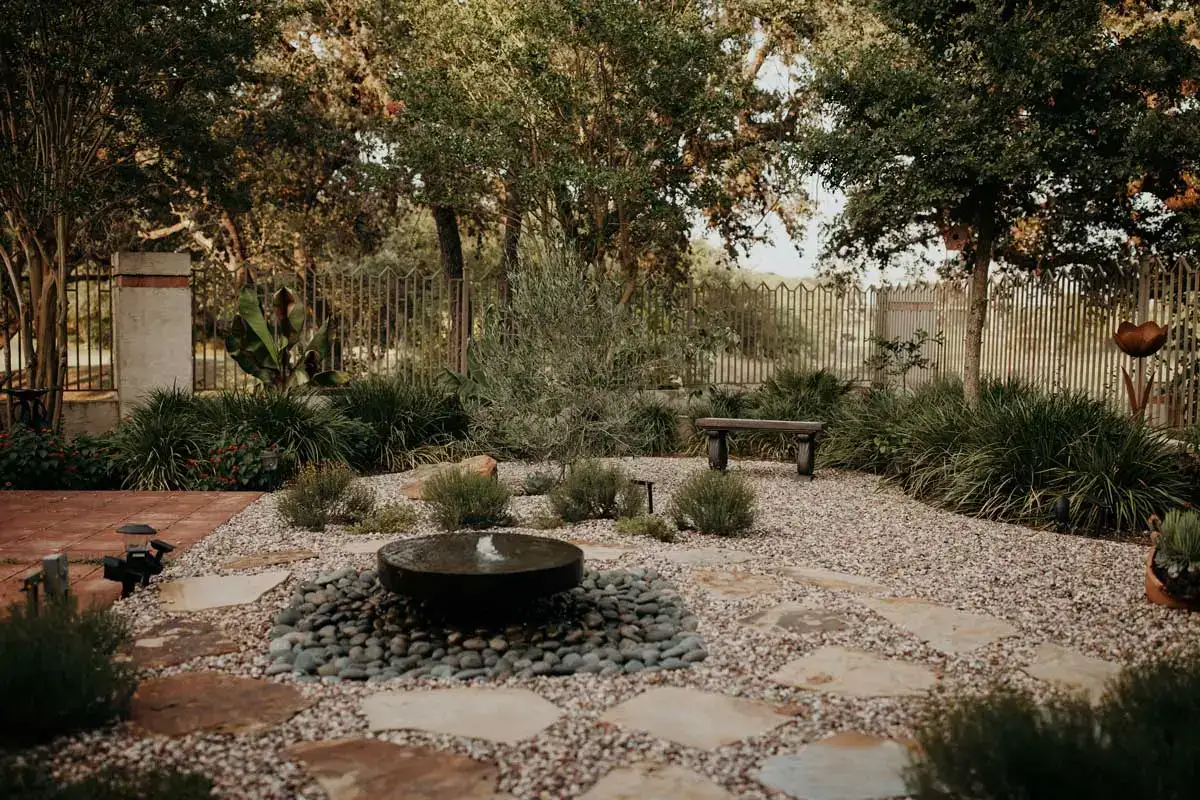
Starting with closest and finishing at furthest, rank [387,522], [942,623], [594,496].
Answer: [942,623] → [387,522] → [594,496]

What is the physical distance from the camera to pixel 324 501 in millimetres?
6641

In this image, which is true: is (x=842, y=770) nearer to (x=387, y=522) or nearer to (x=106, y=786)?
(x=106, y=786)

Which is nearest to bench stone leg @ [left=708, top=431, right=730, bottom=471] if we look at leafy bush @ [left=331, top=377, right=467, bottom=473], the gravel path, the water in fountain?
the gravel path

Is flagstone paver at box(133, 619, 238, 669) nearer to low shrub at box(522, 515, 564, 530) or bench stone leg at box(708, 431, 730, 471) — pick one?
low shrub at box(522, 515, 564, 530)

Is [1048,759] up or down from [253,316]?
down

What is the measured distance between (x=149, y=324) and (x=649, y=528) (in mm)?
7025

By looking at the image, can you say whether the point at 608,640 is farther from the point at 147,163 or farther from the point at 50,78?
the point at 147,163

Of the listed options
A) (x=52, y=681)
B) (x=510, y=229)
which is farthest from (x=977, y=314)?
(x=52, y=681)

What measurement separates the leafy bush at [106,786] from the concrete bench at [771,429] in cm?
761

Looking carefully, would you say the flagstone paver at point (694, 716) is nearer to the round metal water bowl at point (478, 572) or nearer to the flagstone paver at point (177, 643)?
the round metal water bowl at point (478, 572)

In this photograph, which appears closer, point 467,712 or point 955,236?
point 467,712

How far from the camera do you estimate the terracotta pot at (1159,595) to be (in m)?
4.65

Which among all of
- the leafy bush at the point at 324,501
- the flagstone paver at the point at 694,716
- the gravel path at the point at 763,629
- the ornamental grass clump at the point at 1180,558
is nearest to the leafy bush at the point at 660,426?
the gravel path at the point at 763,629

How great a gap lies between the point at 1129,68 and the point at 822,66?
3158mm
